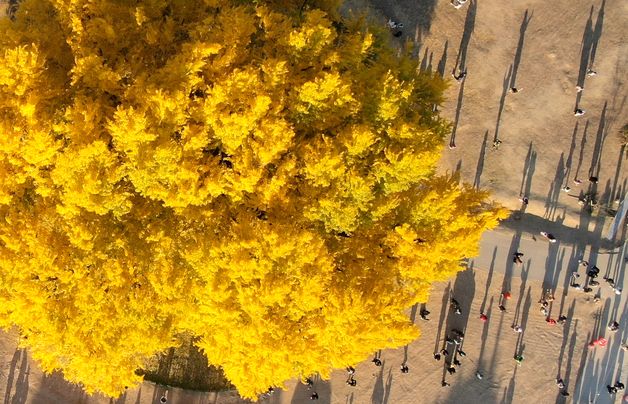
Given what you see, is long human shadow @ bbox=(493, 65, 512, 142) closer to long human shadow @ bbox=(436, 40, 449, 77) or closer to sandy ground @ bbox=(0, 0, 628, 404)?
sandy ground @ bbox=(0, 0, 628, 404)

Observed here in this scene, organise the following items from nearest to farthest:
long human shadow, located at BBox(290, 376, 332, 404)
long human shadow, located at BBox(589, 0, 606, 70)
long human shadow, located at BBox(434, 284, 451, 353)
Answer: long human shadow, located at BBox(589, 0, 606, 70), long human shadow, located at BBox(434, 284, 451, 353), long human shadow, located at BBox(290, 376, 332, 404)

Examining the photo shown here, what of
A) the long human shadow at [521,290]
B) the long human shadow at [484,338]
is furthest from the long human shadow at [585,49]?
the long human shadow at [484,338]

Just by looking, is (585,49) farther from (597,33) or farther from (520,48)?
(520,48)

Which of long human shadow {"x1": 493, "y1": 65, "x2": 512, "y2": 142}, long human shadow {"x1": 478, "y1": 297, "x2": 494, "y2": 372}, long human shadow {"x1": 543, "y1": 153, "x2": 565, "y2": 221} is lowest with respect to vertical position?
long human shadow {"x1": 478, "y1": 297, "x2": 494, "y2": 372}

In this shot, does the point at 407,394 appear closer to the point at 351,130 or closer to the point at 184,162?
the point at 351,130

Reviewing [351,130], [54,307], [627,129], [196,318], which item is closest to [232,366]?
[196,318]

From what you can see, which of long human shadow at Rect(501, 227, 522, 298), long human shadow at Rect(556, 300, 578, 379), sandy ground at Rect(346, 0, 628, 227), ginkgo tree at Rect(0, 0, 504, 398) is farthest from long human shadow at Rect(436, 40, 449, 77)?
long human shadow at Rect(556, 300, 578, 379)
